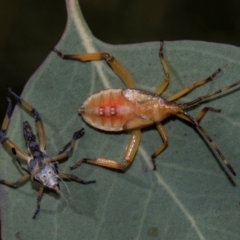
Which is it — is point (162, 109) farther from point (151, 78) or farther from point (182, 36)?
point (182, 36)

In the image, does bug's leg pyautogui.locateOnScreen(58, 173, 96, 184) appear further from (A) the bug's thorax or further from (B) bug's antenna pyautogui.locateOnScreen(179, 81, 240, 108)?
(B) bug's antenna pyautogui.locateOnScreen(179, 81, 240, 108)

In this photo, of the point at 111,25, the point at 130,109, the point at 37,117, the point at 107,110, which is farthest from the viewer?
the point at 111,25

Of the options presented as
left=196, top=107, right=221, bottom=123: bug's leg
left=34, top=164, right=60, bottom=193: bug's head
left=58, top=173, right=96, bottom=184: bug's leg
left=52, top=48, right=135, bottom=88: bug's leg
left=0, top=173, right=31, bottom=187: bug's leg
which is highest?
left=52, top=48, right=135, bottom=88: bug's leg

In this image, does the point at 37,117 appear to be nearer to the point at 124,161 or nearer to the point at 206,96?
the point at 124,161

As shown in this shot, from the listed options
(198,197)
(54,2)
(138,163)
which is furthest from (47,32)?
(198,197)

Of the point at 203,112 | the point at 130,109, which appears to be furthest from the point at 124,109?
the point at 203,112

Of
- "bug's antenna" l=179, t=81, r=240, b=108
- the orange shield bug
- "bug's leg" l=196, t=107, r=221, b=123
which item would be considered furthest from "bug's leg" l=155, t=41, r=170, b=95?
"bug's leg" l=196, t=107, r=221, b=123
